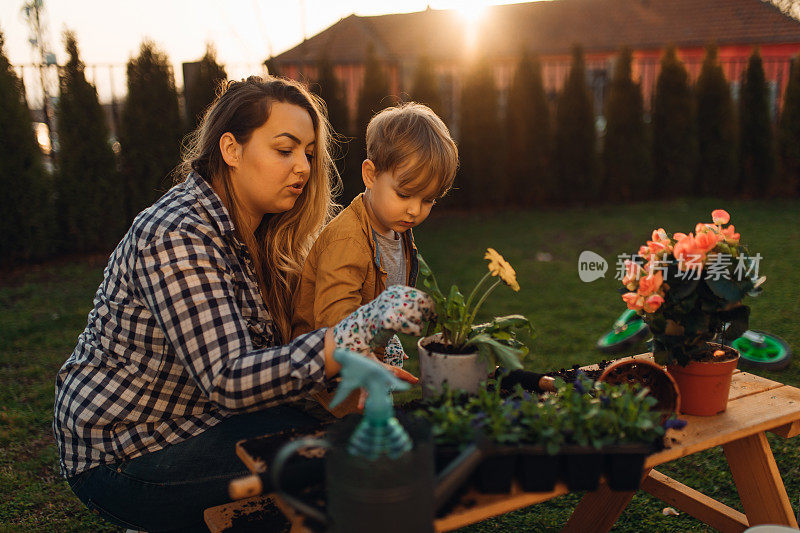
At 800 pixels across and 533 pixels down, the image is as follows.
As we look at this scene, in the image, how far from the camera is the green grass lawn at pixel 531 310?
2.76m

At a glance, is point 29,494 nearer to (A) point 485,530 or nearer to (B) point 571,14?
(A) point 485,530

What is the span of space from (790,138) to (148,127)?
988 cm

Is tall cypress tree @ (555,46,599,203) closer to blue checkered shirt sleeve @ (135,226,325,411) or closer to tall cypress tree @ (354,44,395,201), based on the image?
tall cypress tree @ (354,44,395,201)

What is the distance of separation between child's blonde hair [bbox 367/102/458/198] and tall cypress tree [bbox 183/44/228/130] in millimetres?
6313

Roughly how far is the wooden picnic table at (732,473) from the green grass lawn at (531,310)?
1.21 ft

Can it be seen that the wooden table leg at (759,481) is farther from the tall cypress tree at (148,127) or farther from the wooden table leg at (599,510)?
the tall cypress tree at (148,127)

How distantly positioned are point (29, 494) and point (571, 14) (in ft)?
92.1

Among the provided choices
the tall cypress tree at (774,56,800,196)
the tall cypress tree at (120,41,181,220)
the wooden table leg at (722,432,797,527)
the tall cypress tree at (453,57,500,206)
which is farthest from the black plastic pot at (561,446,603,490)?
the tall cypress tree at (774,56,800,196)

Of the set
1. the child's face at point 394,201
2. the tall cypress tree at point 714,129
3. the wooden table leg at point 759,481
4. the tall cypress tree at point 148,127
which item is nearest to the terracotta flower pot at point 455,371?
the child's face at point 394,201

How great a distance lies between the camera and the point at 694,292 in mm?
1757

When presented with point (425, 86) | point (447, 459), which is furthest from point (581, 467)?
point (425, 86)

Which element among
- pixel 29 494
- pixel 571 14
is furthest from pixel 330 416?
pixel 571 14

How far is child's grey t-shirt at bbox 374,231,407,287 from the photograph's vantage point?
7.72 ft

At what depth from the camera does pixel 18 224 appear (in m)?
7.04
